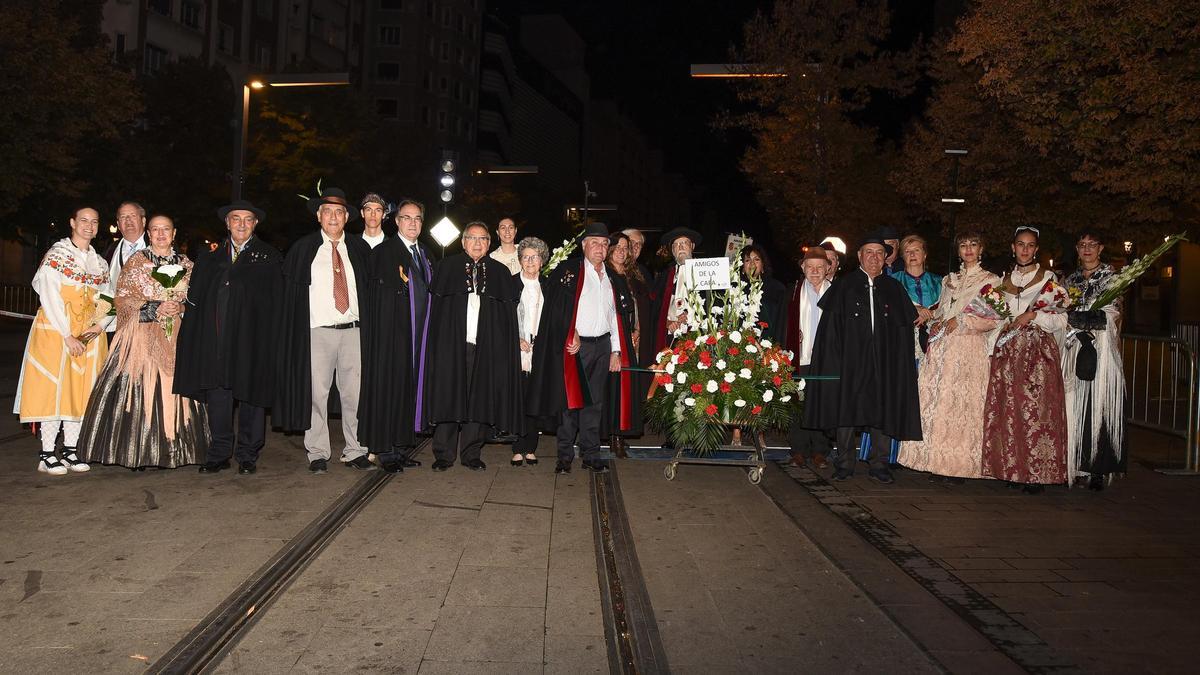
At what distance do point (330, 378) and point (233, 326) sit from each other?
0.91 meters

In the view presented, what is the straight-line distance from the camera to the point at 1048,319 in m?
8.48

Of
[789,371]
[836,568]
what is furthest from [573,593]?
[789,371]

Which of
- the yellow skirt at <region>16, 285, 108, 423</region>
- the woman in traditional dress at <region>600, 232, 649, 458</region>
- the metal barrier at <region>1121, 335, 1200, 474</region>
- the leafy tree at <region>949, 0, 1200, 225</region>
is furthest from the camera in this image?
the leafy tree at <region>949, 0, 1200, 225</region>

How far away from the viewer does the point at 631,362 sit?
9.43 meters

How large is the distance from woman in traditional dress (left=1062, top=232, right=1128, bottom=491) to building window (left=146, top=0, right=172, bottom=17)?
145ft

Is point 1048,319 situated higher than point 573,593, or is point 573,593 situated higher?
point 1048,319

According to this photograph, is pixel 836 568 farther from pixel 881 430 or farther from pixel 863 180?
pixel 863 180

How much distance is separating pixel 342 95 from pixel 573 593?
38.4 meters

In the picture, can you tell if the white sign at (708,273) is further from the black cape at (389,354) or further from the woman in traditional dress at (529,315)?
the black cape at (389,354)

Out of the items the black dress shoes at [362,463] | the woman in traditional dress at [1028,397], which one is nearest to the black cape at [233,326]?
the black dress shoes at [362,463]

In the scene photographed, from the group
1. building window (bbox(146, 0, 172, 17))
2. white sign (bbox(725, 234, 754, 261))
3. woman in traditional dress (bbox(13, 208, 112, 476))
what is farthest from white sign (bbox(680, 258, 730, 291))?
building window (bbox(146, 0, 172, 17))

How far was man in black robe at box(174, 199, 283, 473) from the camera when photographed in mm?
8359

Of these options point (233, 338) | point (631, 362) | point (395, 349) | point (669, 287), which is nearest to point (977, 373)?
point (631, 362)

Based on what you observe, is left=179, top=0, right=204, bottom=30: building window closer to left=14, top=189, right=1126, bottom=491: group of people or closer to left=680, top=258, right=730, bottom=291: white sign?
left=14, top=189, right=1126, bottom=491: group of people
